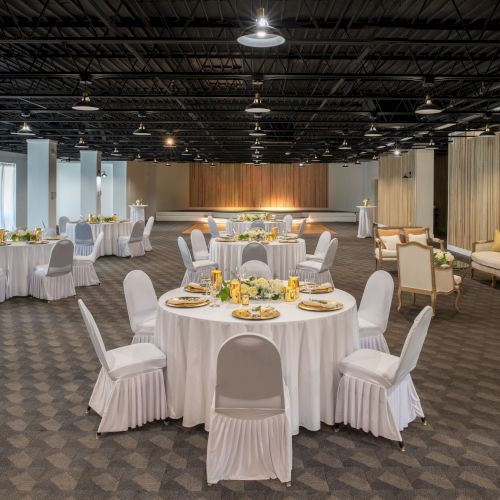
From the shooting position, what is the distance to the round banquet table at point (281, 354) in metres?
3.69

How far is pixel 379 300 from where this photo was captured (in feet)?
16.0

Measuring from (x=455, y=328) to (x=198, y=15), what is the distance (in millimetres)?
6075

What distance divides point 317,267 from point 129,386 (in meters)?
5.65

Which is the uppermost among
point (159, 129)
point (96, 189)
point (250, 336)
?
point (159, 129)

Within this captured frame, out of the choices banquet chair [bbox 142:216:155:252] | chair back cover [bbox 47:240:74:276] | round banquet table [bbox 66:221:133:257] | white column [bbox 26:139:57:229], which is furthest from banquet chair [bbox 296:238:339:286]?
white column [bbox 26:139:57:229]

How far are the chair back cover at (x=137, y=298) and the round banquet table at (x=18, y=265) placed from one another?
4.66m

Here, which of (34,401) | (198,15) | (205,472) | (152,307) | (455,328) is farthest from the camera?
(198,15)

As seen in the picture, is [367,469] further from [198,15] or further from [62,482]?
[198,15]

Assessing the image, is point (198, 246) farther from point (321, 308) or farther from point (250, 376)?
point (250, 376)

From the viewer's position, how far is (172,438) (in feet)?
12.2

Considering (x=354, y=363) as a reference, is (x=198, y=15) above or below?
above

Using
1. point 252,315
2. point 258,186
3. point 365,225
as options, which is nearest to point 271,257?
point 252,315

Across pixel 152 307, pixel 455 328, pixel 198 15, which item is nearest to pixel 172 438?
pixel 152 307

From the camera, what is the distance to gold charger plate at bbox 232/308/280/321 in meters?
3.75
